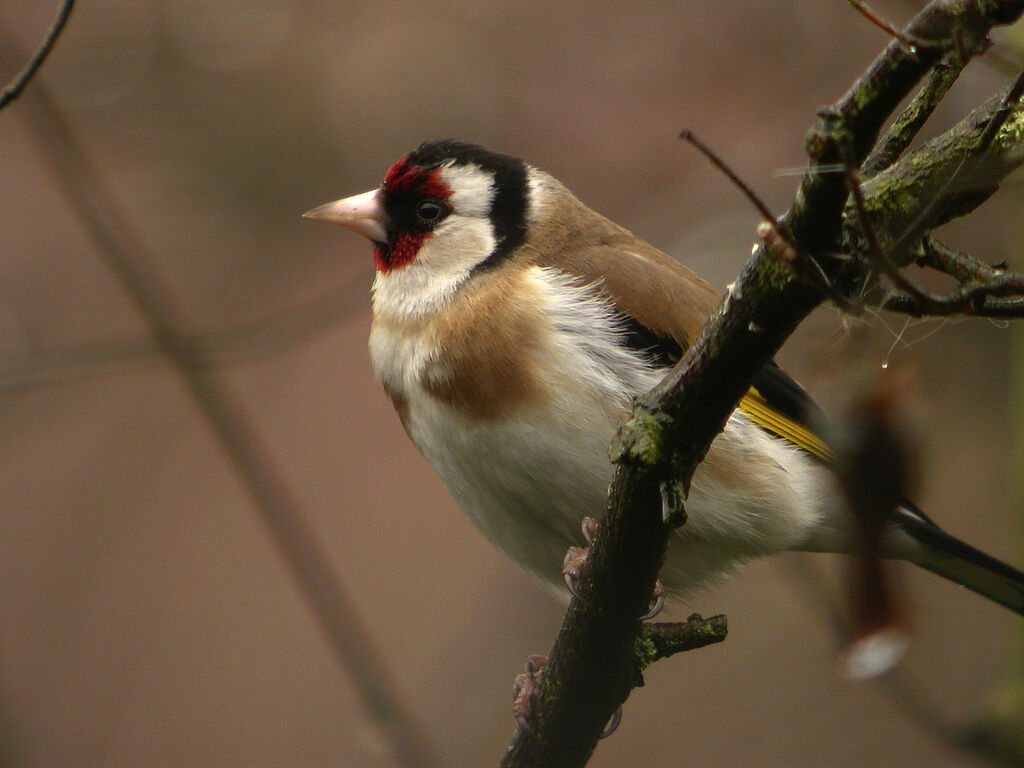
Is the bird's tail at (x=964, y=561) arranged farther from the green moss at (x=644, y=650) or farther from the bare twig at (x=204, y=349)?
the bare twig at (x=204, y=349)

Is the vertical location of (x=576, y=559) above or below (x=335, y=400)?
below

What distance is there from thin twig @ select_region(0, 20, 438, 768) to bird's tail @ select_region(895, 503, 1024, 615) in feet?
4.90

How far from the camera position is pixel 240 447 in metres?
3.13

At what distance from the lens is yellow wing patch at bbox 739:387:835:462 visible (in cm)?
288

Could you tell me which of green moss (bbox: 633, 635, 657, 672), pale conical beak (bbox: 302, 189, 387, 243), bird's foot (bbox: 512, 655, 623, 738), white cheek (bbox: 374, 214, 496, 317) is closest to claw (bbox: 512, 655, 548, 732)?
bird's foot (bbox: 512, 655, 623, 738)

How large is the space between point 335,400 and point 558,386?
131 inches

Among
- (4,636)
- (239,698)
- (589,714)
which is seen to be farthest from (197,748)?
(589,714)

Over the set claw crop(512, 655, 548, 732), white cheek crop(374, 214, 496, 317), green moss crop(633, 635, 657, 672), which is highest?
white cheek crop(374, 214, 496, 317)

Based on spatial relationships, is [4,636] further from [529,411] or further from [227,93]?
[529,411]

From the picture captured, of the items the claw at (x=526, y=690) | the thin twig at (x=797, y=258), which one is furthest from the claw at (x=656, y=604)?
the thin twig at (x=797, y=258)

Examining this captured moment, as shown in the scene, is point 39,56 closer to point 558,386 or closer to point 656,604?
point 558,386

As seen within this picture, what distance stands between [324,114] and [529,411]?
2.75 metres

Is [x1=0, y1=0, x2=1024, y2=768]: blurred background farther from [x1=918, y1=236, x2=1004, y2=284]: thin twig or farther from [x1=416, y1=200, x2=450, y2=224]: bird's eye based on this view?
[x1=918, y1=236, x2=1004, y2=284]: thin twig

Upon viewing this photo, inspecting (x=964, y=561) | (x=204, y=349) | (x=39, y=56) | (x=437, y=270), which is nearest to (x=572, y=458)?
(x=437, y=270)
